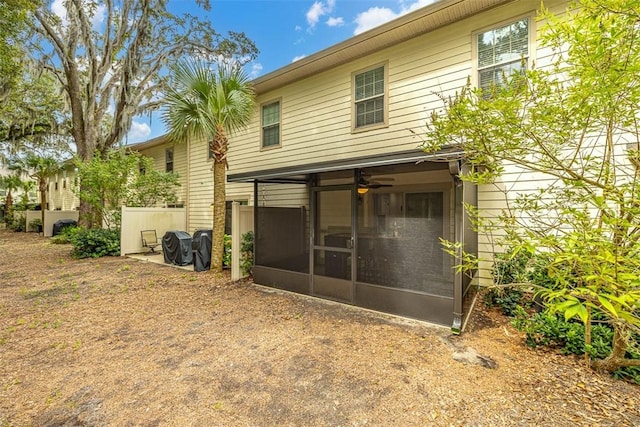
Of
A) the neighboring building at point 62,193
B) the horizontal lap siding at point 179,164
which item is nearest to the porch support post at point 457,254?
the horizontal lap siding at point 179,164

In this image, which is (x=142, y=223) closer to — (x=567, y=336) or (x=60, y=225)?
(x=60, y=225)

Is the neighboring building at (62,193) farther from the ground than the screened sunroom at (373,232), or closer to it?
farther from the ground

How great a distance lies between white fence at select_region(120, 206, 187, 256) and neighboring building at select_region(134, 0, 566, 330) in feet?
20.1

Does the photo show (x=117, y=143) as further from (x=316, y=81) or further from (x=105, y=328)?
(x=105, y=328)

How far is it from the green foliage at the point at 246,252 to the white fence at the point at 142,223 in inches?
234

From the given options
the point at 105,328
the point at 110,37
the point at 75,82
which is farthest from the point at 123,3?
the point at 105,328

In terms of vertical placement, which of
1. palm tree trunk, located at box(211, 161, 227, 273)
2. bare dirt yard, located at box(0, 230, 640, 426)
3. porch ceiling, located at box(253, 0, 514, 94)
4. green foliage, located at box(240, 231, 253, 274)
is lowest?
bare dirt yard, located at box(0, 230, 640, 426)

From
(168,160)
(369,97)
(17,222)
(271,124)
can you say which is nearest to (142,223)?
(168,160)

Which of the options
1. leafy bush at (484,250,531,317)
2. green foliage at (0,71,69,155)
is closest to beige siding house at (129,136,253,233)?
green foliage at (0,71,69,155)

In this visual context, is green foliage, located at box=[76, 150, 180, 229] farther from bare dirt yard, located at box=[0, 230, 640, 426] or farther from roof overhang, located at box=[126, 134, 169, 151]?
bare dirt yard, located at box=[0, 230, 640, 426]

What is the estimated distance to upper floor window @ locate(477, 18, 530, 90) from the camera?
517 cm

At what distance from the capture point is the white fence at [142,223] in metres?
10.5

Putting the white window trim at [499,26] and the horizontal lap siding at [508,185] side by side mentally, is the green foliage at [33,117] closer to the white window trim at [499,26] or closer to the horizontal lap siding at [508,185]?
the white window trim at [499,26]

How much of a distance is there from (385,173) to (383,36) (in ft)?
11.3
